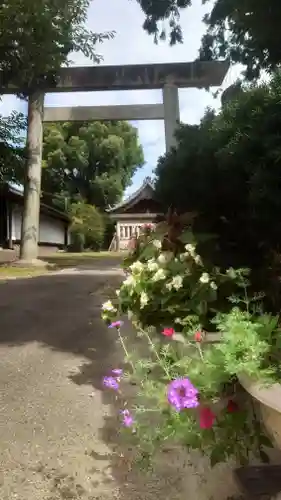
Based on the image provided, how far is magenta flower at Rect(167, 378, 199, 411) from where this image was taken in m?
1.51

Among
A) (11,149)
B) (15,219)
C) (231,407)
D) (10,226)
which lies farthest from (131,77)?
(231,407)

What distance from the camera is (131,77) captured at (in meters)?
12.3

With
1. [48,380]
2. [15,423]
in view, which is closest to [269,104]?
[15,423]

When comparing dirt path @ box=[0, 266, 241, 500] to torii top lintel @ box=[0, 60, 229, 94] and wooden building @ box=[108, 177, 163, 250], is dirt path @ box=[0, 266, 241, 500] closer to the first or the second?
torii top lintel @ box=[0, 60, 229, 94]

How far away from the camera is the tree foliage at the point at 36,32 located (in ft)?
17.8

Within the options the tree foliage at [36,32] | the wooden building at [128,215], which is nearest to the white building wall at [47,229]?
the wooden building at [128,215]

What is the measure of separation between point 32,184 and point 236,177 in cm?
1204

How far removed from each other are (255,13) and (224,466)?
6.77ft

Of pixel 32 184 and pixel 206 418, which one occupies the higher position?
pixel 32 184

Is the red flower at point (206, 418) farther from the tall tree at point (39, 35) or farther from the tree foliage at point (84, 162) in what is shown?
the tree foliage at point (84, 162)

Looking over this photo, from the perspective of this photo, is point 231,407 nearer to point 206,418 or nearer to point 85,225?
point 206,418

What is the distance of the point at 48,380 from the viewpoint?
3205 mm

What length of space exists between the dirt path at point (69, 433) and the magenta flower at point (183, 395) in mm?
492

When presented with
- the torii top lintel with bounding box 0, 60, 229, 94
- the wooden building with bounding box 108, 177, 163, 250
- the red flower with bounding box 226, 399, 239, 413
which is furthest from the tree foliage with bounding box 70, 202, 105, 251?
the red flower with bounding box 226, 399, 239, 413
